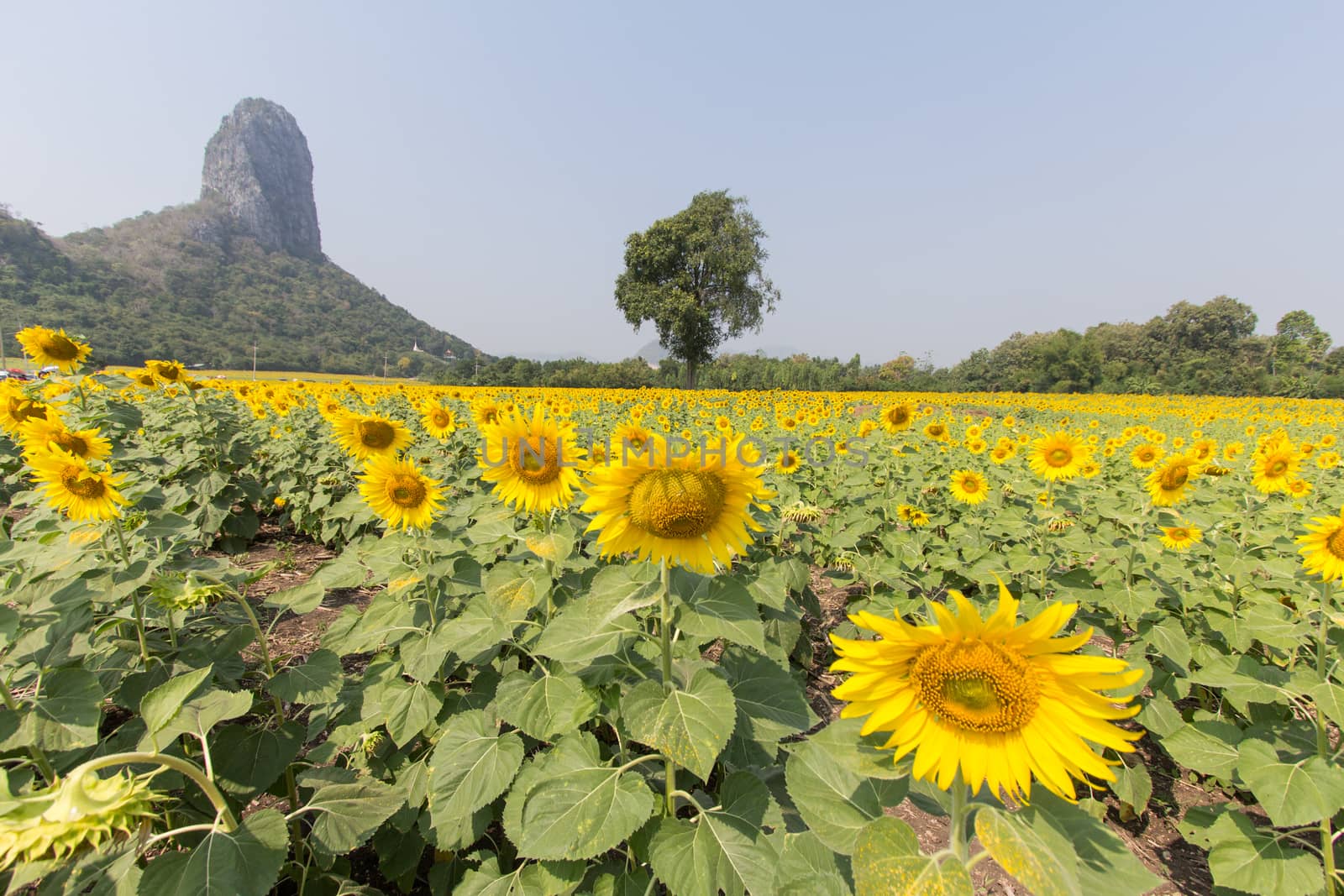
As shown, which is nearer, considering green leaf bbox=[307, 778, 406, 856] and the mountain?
green leaf bbox=[307, 778, 406, 856]

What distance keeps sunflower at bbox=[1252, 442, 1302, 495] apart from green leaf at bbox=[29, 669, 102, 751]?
741 cm

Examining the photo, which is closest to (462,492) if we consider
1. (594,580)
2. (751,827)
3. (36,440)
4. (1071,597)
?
(36,440)

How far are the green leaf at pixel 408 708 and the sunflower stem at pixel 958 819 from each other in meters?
1.76

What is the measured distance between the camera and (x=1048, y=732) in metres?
1.01

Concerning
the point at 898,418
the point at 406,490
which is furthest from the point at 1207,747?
the point at 898,418

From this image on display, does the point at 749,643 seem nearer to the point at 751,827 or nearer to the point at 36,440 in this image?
the point at 751,827

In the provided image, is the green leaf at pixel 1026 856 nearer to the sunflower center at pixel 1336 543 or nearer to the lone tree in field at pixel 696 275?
the sunflower center at pixel 1336 543

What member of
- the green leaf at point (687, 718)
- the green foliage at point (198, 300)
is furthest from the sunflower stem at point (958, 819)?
the green foliage at point (198, 300)

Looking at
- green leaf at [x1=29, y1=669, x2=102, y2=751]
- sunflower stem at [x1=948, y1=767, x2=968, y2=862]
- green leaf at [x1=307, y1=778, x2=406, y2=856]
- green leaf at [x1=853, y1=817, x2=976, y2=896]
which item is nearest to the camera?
green leaf at [x1=853, y1=817, x2=976, y2=896]

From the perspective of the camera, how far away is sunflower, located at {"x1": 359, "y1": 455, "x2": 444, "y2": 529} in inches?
94.7

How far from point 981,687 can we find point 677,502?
2.70 ft

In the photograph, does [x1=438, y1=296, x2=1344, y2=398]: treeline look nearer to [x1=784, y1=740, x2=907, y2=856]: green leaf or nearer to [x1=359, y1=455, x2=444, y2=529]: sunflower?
[x1=359, y1=455, x2=444, y2=529]: sunflower

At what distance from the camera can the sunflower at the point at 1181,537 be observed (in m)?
3.74

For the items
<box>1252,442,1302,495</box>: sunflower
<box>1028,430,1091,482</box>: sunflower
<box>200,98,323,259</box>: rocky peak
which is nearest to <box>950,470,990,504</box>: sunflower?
<box>1028,430,1091,482</box>: sunflower
